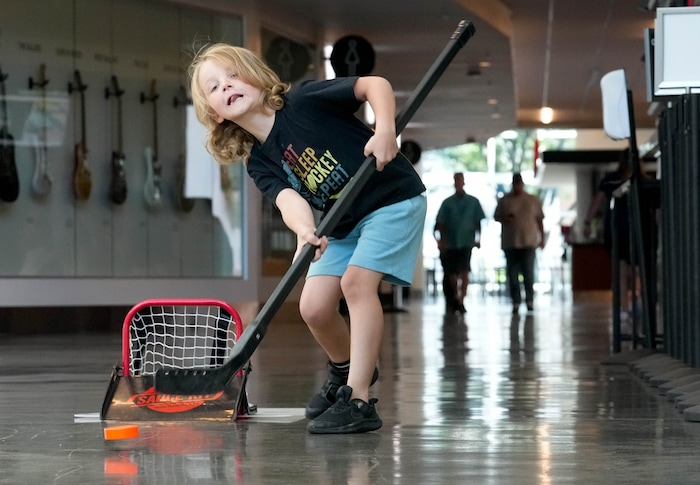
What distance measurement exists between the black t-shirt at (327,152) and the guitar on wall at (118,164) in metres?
7.28

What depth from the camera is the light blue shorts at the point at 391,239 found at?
2.92 metres

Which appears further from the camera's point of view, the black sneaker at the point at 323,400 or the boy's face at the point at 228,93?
the black sneaker at the point at 323,400

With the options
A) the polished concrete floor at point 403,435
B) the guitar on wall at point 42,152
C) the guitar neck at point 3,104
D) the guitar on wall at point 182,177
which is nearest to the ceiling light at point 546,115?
the guitar on wall at point 182,177

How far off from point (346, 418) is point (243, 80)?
33.9 inches

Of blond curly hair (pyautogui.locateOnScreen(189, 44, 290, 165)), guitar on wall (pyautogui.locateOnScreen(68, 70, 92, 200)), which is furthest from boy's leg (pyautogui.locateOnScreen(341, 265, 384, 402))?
guitar on wall (pyautogui.locateOnScreen(68, 70, 92, 200))

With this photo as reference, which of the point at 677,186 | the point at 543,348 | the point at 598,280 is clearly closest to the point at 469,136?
the point at 598,280

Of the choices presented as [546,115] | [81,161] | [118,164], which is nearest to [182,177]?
[118,164]

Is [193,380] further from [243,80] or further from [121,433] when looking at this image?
[243,80]

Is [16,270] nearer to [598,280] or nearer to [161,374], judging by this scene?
[161,374]

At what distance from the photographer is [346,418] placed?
2797 mm

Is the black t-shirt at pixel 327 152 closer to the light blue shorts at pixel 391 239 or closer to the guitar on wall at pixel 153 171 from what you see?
the light blue shorts at pixel 391 239

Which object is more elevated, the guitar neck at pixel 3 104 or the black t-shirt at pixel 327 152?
the guitar neck at pixel 3 104

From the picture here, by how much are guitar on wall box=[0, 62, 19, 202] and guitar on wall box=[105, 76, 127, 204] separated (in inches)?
36.6

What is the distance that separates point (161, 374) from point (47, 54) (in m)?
7.50
